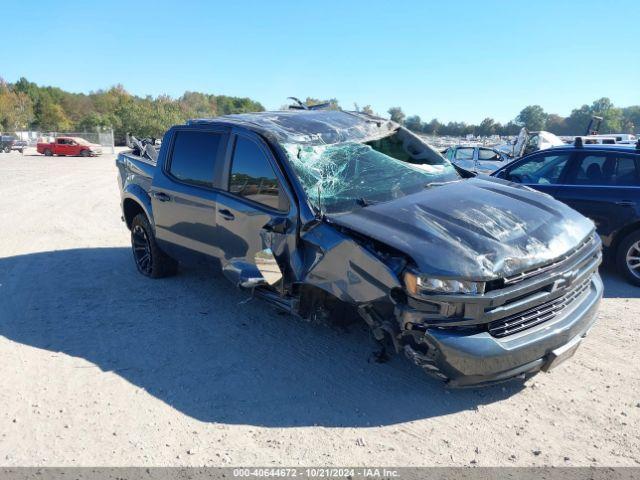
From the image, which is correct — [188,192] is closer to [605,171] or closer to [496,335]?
[496,335]

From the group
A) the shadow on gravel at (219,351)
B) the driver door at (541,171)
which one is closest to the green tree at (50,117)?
the shadow on gravel at (219,351)

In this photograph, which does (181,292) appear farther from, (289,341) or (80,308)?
(289,341)

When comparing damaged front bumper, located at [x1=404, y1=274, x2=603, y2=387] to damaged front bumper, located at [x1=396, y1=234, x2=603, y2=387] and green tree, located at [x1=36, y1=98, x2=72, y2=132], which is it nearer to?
damaged front bumper, located at [x1=396, y1=234, x2=603, y2=387]

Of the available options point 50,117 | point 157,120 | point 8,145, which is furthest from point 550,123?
point 50,117

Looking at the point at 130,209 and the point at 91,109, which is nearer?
the point at 130,209

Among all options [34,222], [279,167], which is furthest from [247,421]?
[34,222]

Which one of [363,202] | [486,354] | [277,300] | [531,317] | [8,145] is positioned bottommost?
[8,145]

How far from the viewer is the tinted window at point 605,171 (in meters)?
5.71

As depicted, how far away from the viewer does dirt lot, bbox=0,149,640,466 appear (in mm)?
2783

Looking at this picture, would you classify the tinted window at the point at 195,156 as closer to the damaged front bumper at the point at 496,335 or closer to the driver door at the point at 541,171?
the damaged front bumper at the point at 496,335

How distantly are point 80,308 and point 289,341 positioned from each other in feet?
7.87

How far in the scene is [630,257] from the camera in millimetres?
5566

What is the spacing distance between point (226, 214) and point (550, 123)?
7144 cm

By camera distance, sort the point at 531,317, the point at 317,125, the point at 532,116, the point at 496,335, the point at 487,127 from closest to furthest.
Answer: the point at 496,335 → the point at 531,317 → the point at 317,125 → the point at 487,127 → the point at 532,116
